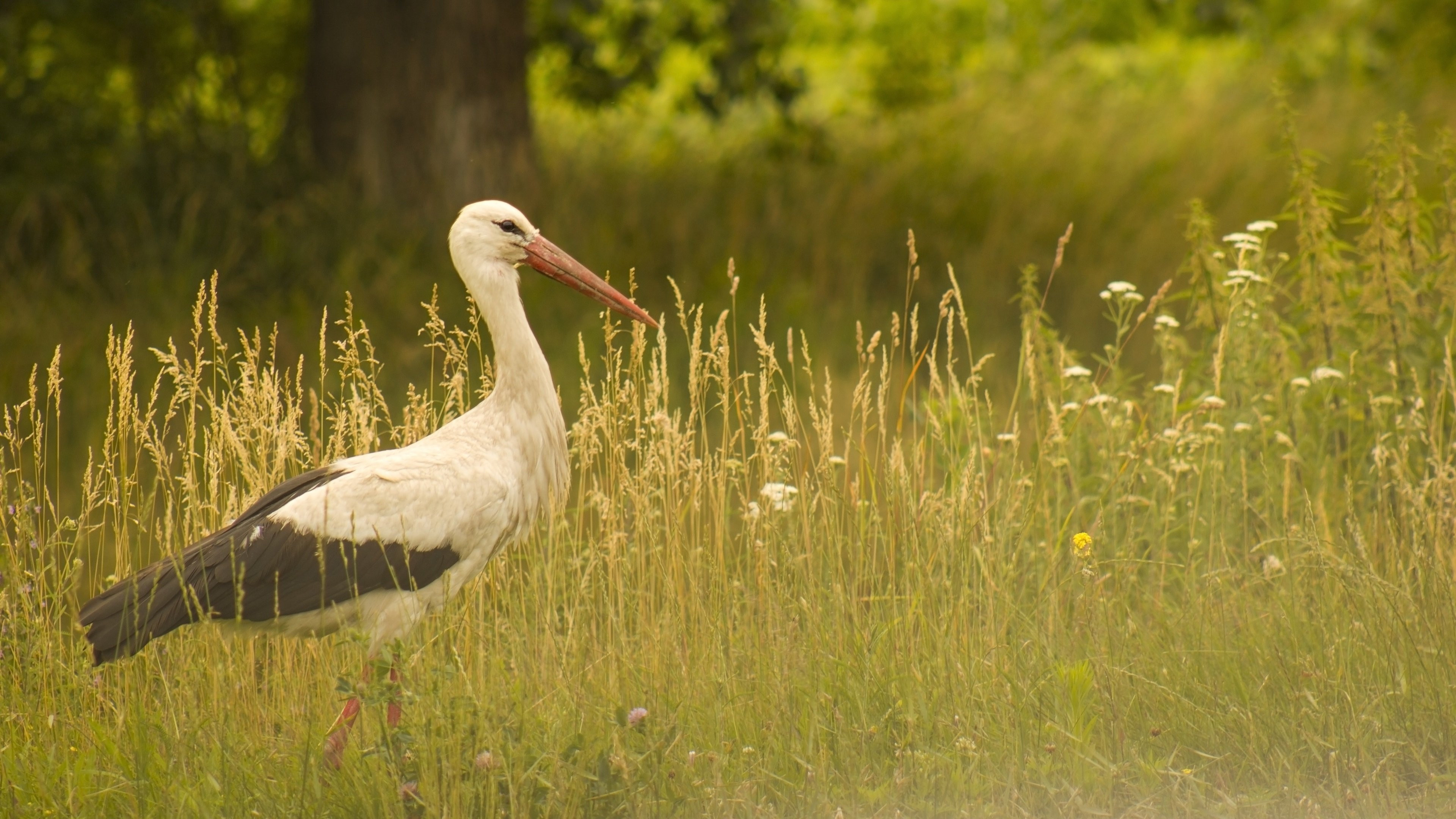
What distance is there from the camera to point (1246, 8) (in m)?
10.7

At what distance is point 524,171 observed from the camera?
364 inches

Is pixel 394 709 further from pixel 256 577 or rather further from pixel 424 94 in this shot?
pixel 424 94

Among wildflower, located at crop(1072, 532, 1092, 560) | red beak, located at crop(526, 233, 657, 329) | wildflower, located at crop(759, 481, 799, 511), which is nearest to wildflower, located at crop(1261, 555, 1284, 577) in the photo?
wildflower, located at crop(1072, 532, 1092, 560)

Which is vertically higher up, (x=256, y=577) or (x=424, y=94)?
(x=424, y=94)

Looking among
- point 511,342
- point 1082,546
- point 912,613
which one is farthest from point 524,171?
point 912,613

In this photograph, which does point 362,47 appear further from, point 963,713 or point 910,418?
point 963,713

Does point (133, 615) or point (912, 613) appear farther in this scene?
point (912, 613)

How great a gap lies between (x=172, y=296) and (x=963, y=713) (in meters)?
6.01

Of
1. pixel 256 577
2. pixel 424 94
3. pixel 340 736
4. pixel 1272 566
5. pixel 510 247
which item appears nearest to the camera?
pixel 340 736

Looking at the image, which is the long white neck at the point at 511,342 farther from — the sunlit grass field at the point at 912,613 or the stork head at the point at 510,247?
the sunlit grass field at the point at 912,613

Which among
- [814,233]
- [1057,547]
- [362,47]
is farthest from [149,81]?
[1057,547]

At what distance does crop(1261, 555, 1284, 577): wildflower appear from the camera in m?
4.47

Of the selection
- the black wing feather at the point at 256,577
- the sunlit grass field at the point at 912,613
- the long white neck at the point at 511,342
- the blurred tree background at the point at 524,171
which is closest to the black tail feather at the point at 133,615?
the black wing feather at the point at 256,577

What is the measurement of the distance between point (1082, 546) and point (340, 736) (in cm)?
234
